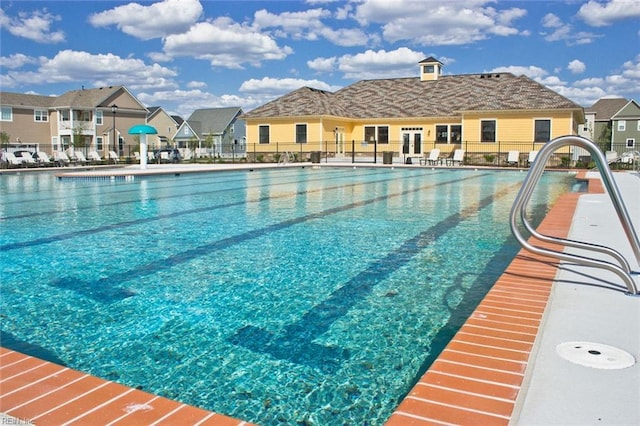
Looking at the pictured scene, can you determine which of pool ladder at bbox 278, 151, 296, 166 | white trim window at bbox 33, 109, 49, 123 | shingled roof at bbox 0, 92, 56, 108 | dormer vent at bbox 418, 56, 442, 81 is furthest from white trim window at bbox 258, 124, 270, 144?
white trim window at bbox 33, 109, 49, 123

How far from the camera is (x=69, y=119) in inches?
2021

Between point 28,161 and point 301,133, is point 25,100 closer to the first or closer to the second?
point 28,161

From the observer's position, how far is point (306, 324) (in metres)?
4.37

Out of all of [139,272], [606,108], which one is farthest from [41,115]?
[606,108]

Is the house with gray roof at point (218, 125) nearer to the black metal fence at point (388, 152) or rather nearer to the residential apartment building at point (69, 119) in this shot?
the residential apartment building at point (69, 119)

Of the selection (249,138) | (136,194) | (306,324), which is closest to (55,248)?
(306,324)

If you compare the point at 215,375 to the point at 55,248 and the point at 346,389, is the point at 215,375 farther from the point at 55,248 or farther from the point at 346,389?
the point at 55,248

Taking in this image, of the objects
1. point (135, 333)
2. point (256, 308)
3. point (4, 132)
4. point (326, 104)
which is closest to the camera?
point (135, 333)

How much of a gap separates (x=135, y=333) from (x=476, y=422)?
2.86m

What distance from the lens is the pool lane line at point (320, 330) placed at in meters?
3.73

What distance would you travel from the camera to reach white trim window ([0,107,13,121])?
4784 cm

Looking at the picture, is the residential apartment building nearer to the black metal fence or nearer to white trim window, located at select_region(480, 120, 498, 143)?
the black metal fence

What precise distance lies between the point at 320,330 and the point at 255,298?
3.29 feet

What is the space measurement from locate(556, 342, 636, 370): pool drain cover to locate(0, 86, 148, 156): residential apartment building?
1970 inches
